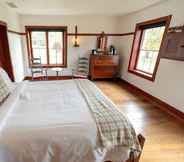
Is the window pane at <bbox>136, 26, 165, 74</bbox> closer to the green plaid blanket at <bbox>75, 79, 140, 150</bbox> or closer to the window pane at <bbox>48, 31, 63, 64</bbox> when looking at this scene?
the green plaid blanket at <bbox>75, 79, 140, 150</bbox>

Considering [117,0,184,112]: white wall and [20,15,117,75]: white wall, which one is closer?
[117,0,184,112]: white wall

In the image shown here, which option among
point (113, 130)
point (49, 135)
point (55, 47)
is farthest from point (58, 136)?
point (55, 47)

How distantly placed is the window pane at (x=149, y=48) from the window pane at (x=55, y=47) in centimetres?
296

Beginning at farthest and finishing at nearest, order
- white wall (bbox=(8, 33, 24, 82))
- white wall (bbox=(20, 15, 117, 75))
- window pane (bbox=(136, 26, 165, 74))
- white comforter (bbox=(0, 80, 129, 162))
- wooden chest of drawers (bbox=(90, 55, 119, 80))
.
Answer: wooden chest of drawers (bbox=(90, 55, 119, 80)) → white wall (bbox=(20, 15, 117, 75)) → white wall (bbox=(8, 33, 24, 82)) → window pane (bbox=(136, 26, 165, 74)) → white comforter (bbox=(0, 80, 129, 162))

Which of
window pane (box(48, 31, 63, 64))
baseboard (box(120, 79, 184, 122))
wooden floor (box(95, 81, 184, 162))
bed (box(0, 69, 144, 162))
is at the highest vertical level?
window pane (box(48, 31, 63, 64))

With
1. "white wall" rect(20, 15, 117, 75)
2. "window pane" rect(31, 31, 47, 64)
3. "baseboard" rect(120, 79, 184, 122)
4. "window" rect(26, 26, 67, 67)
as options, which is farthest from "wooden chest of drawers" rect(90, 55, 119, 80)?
"window pane" rect(31, 31, 47, 64)

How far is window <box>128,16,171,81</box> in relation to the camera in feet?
11.0

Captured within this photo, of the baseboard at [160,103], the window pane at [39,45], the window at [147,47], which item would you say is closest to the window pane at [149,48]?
the window at [147,47]

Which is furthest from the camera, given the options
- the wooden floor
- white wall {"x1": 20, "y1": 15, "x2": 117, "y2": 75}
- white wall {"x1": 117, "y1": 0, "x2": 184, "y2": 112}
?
white wall {"x1": 20, "y1": 15, "x2": 117, "y2": 75}

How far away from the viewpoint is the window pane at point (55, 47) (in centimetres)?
501

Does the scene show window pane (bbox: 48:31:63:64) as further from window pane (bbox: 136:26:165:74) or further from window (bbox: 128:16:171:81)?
window pane (bbox: 136:26:165:74)

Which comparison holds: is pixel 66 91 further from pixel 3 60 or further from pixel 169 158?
pixel 3 60

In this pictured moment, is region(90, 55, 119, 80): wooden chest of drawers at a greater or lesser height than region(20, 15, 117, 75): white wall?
lesser

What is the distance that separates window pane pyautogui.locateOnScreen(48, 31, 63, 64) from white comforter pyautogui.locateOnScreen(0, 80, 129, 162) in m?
3.91
